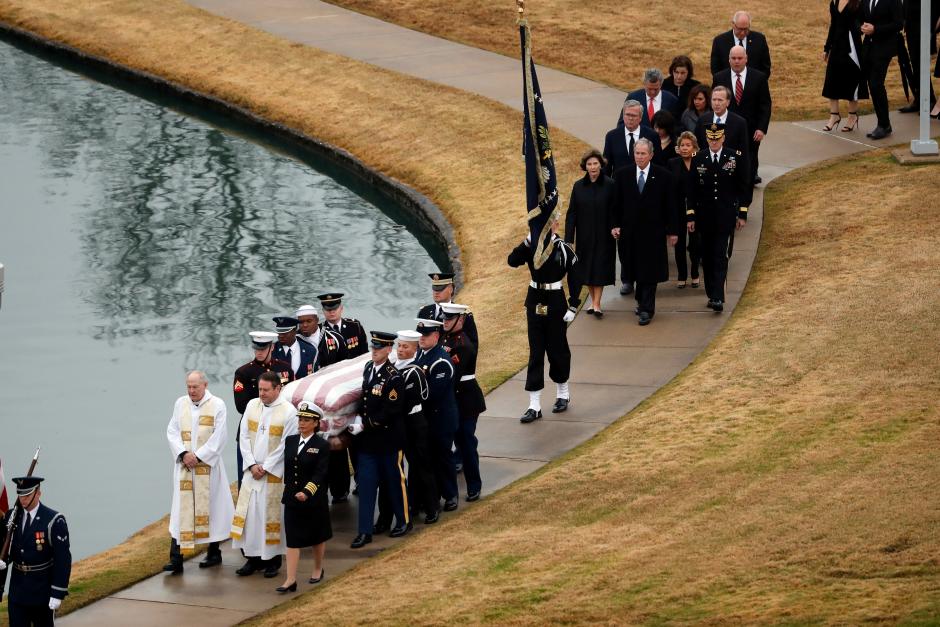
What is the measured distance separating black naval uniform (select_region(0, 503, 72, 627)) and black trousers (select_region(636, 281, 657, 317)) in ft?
24.6

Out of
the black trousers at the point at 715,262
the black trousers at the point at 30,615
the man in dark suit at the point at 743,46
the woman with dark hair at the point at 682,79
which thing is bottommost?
the black trousers at the point at 30,615

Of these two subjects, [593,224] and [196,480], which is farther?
[593,224]

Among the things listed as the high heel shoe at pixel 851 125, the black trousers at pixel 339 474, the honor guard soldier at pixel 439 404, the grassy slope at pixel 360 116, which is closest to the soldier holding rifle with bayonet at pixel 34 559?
the grassy slope at pixel 360 116

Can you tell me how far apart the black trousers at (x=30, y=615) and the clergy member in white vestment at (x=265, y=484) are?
1675 mm

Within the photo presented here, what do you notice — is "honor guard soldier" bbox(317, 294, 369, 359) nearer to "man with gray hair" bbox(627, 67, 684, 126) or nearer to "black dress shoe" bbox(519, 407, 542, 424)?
"black dress shoe" bbox(519, 407, 542, 424)

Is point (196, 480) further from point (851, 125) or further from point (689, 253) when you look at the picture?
point (851, 125)

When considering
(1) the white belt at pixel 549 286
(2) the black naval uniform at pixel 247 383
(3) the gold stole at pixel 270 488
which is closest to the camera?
(3) the gold stole at pixel 270 488

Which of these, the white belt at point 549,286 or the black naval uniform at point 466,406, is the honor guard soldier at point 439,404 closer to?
the black naval uniform at point 466,406

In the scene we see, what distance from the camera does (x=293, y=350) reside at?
13.2 m

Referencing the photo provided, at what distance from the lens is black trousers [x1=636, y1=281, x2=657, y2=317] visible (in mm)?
16156

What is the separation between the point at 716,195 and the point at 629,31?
1459cm

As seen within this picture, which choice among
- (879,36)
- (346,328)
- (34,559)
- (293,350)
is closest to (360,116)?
(879,36)

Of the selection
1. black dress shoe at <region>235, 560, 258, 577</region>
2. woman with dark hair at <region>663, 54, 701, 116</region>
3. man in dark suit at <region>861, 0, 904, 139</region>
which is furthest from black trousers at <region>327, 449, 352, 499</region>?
man in dark suit at <region>861, 0, 904, 139</region>

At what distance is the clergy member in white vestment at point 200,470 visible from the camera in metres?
12.2
